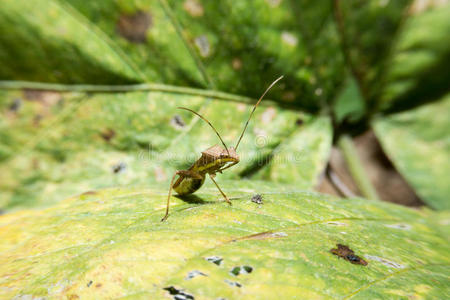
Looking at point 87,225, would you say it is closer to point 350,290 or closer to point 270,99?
point 350,290

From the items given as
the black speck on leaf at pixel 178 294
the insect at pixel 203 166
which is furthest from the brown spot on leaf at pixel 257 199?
the black speck on leaf at pixel 178 294

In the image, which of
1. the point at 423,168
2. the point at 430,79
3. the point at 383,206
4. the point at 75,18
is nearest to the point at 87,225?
the point at 75,18

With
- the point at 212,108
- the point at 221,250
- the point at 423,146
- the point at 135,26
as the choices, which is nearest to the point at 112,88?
the point at 135,26

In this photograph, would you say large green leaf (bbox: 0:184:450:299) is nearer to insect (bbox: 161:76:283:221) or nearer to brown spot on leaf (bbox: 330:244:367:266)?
brown spot on leaf (bbox: 330:244:367:266)

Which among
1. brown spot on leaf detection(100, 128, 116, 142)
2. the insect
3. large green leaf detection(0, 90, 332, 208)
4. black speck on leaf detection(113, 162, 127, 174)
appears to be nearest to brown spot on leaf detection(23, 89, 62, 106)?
large green leaf detection(0, 90, 332, 208)

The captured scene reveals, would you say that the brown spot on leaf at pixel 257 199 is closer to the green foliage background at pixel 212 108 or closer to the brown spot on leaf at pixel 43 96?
the green foliage background at pixel 212 108
